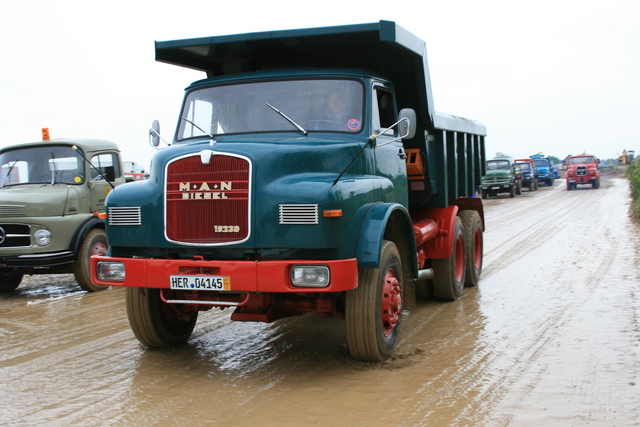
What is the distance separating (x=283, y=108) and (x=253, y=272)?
5.87 ft

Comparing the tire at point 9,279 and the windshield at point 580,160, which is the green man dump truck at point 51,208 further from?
the windshield at point 580,160

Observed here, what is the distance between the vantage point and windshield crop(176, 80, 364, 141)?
19.7 ft

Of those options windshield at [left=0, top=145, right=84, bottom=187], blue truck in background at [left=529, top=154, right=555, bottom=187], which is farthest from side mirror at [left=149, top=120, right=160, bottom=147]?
blue truck in background at [left=529, top=154, right=555, bottom=187]

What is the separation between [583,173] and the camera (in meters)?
39.1

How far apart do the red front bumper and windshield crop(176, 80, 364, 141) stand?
147 centimetres

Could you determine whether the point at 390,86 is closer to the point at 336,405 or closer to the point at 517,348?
the point at 517,348

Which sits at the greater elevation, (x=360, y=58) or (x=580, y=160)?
(x=360, y=58)

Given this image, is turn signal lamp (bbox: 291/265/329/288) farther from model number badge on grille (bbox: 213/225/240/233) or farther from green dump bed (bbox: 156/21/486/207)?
green dump bed (bbox: 156/21/486/207)

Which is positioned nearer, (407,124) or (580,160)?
(407,124)

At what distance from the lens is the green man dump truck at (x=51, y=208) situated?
9.36m

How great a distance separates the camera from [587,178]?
3912 cm

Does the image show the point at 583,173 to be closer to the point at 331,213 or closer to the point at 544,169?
the point at 544,169

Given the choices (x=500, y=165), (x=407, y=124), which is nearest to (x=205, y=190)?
(x=407, y=124)

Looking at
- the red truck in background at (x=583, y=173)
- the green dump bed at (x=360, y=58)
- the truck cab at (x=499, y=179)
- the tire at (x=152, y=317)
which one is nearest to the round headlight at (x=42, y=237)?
the green dump bed at (x=360, y=58)
